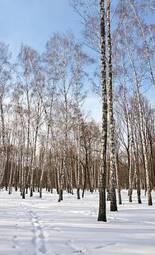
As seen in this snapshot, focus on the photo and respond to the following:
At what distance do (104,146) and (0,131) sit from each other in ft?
69.6

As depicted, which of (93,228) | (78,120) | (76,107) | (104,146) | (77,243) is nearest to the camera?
(77,243)

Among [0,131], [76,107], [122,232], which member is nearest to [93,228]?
[122,232]

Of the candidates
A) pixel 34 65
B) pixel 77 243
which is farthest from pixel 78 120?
pixel 77 243

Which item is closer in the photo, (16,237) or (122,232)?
(16,237)

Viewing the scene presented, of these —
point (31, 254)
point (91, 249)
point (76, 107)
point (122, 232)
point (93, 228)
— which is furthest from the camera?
point (76, 107)

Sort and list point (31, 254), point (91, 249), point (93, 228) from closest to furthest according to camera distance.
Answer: point (31, 254) < point (91, 249) < point (93, 228)

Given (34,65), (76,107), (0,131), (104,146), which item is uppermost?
(34,65)

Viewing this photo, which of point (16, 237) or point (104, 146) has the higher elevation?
point (104, 146)

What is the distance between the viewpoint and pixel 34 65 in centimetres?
2928

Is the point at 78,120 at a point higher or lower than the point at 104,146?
higher

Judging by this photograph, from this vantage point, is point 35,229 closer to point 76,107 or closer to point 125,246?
point 125,246

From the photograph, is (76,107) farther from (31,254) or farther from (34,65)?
(31,254)

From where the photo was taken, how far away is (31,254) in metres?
5.11

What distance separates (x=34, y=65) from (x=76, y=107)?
5.96 metres
